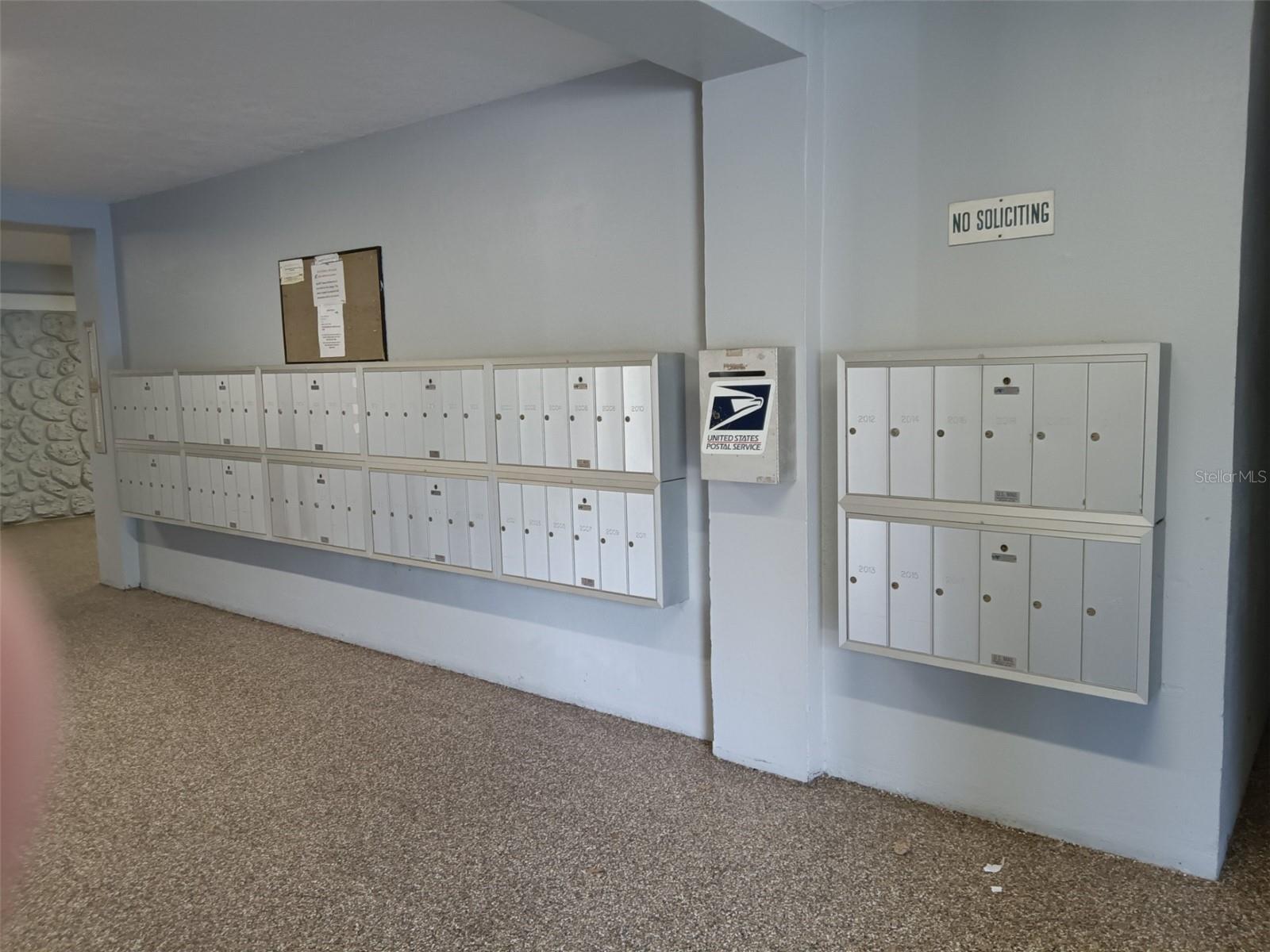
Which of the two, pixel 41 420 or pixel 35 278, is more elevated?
pixel 35 278

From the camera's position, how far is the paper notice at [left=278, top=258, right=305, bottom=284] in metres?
4.67

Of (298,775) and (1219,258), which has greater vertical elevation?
(1219,258)

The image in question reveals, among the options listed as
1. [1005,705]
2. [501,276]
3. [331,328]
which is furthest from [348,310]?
[1005,705]

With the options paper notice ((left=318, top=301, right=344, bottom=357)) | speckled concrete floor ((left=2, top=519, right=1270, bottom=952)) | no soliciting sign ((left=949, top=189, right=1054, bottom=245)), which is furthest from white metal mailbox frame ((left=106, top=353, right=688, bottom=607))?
A: no soliciting sign ((left=949, top=189, right=1054, bottom=245))

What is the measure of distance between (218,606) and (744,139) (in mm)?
4491

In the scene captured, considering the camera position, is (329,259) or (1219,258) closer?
(1219,258)

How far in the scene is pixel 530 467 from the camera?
138 inches

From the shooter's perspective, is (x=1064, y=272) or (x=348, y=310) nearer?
(x=1064, y=272)

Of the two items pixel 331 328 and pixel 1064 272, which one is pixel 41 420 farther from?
pixel 1064 272

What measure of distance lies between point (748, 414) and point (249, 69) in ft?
7.42

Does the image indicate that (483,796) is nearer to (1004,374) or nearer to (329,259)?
(1004,374)

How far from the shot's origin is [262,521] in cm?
482

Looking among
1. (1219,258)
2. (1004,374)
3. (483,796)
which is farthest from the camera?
(483,796)

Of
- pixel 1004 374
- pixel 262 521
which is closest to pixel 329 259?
pixel 262 521
